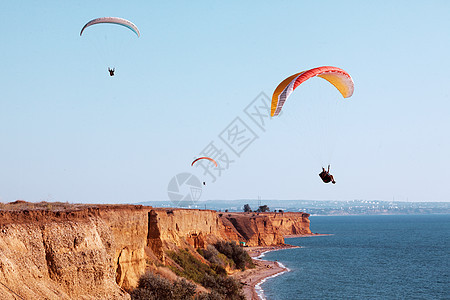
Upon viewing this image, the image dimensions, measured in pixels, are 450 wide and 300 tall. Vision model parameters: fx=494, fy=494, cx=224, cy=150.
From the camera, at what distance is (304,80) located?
2234cm

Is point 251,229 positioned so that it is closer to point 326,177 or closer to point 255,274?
point 255,274

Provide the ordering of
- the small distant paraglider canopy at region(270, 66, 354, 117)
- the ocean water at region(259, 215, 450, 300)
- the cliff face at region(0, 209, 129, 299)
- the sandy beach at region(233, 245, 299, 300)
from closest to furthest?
the cliff face at region(0, 209, 129, 299) → the small distant paraglider canopy at region(270, 66, 354, 117) → the sandy beach at region(233, 245, 299, 300) → the ocean water at region(259, 215, 450, 300)

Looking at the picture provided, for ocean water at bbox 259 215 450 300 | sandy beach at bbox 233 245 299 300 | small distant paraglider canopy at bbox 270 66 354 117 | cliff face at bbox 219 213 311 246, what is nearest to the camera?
small distant paraglider canopy at bbox 270 66 354 117

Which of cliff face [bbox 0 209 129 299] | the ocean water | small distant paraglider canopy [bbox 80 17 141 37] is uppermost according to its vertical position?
small distant paraglider canopy [bbox 80 17 141 37]

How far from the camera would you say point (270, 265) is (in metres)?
66.2

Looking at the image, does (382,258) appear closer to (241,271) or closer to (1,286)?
(241,271)

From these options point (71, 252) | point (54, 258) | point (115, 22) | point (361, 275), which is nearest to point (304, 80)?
point (115, 22)

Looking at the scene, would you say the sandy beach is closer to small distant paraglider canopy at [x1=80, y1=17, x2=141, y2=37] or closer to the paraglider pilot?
the paraglider pilot

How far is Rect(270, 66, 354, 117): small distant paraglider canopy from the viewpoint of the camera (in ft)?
72.7

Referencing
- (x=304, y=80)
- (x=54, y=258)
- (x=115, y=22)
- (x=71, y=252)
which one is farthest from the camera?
(x=115, y=22)

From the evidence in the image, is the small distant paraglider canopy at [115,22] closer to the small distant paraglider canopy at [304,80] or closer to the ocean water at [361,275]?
the small distant paraglider canopy at [304,80]

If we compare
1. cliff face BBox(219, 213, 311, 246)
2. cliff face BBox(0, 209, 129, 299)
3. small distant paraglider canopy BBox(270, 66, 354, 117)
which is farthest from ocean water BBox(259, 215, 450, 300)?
cliff face BBox(0, 209, 129, 299)

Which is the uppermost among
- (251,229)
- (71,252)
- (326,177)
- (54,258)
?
(326,177)

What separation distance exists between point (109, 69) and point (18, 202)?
29.2ft
